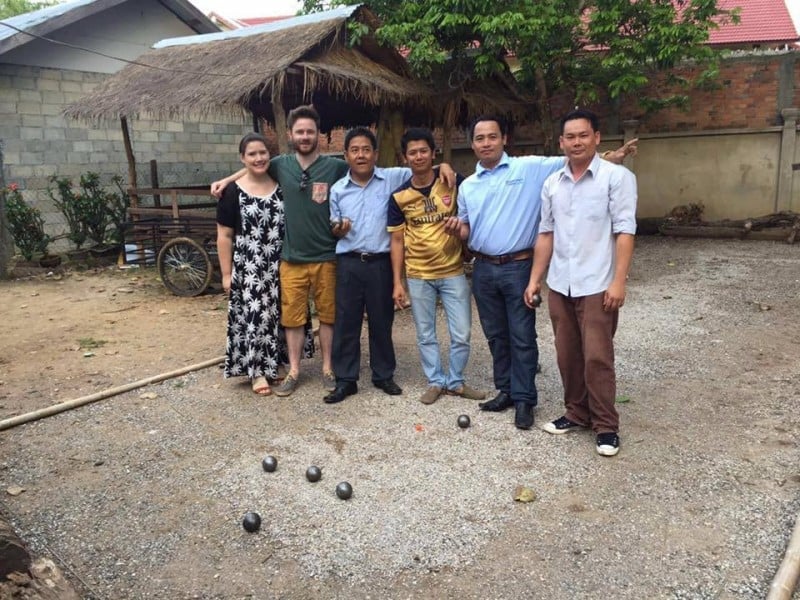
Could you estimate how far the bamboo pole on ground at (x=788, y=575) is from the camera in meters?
2.46

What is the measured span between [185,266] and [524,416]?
5820 millimetres

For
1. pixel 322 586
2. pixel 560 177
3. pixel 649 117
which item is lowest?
pixel 322 586

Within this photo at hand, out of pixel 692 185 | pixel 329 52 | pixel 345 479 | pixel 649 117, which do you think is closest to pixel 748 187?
pixel 692 185

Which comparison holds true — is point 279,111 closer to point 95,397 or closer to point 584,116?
point 95,397

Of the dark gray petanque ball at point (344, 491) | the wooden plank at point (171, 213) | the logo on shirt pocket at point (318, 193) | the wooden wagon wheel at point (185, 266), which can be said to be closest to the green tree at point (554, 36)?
the wooden plank at point (171, 213)

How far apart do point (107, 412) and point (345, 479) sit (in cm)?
205

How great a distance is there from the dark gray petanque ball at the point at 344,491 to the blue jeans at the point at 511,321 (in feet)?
4.32

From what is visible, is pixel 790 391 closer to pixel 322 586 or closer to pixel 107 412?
pixel 322 586

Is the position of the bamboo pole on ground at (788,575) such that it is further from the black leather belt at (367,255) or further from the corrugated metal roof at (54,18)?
the corrugated metal roof at (54,18)

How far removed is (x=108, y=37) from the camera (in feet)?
40.4

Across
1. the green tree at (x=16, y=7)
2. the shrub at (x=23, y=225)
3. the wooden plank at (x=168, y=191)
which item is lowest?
the shrub at (x=23, y=225)

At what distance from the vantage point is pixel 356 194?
449cm

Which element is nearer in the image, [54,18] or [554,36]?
[554,36]

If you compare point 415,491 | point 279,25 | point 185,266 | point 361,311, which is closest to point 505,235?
point 361,311
